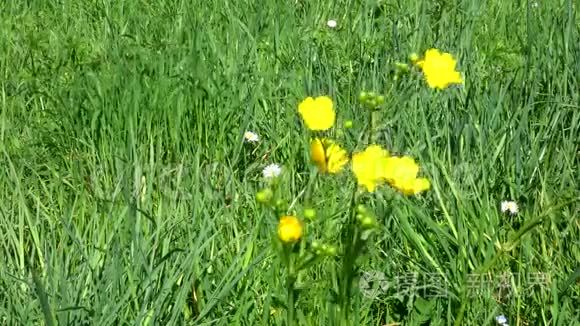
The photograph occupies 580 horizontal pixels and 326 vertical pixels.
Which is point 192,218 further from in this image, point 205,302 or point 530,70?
point 530,70

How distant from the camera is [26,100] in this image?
257 cm

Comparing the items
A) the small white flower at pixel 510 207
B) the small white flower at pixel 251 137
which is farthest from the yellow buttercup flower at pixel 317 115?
the small white flower at pixel 251 137

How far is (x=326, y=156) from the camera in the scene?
133 centimetres

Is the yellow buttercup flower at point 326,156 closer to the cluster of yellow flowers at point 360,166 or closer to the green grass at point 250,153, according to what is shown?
the cluster of yellow flowers at point 360,166

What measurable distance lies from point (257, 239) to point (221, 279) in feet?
0.78

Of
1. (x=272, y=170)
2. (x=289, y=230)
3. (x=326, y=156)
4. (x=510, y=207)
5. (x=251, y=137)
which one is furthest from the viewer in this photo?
(x=251, y=137)

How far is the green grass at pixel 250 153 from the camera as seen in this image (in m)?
1.59

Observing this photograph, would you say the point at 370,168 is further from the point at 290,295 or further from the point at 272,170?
the point at 272,170

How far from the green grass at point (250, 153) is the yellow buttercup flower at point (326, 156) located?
170mm

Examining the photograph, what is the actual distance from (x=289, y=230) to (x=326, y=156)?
0.59 feet

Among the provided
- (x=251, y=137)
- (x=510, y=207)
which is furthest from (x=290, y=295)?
(x=251, y=137)

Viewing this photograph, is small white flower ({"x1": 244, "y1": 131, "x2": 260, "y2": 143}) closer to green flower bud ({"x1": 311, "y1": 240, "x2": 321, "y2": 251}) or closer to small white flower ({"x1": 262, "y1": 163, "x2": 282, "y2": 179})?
small white flower ({"x1": 262, "y1": 163, "x2": 282, "y2": 179})

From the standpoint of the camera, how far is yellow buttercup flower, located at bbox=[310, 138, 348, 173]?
1317 millimetres

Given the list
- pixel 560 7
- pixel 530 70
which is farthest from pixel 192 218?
pixel 560 7
